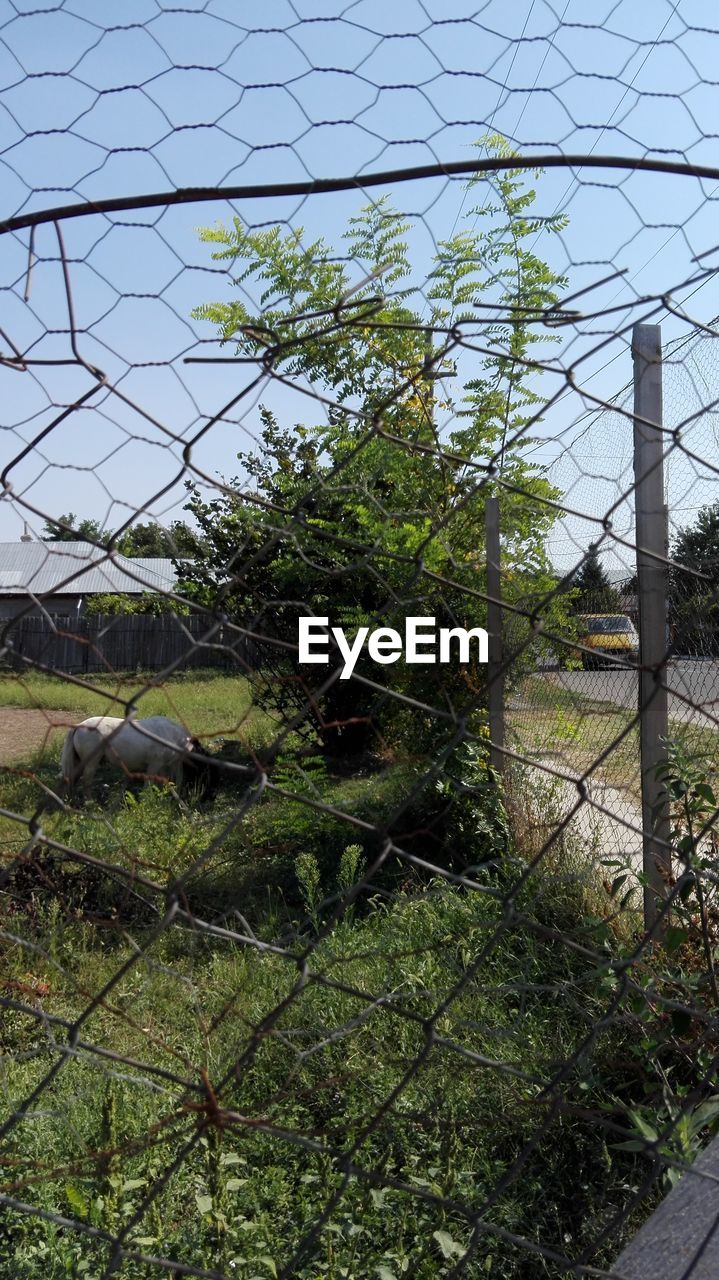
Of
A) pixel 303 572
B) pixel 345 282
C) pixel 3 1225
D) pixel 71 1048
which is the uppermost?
pixel 345 282

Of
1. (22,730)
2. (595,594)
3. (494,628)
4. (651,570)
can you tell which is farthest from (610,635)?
(22,730)

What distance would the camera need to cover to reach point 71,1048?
34.1 inches

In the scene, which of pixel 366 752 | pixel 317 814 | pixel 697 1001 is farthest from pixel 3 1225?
pixel 366 752

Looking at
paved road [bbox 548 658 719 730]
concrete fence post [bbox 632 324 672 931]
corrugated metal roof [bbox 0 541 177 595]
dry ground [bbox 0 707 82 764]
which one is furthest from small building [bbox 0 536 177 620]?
dry ground [bbox 0 707 82 764]

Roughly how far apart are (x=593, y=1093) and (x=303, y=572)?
150 inches

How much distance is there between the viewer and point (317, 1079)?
272cm

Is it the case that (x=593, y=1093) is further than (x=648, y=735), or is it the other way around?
(x=648, y=735)

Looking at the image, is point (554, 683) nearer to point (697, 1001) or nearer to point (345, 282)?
point (345, 282)

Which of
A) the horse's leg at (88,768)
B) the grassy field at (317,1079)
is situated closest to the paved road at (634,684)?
the grassy field at (317,1079)

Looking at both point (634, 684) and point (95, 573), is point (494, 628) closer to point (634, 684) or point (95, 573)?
point (634, 684)

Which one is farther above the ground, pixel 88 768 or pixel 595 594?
pixel 595 594

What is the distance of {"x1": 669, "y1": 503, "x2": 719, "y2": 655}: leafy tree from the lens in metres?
3.06

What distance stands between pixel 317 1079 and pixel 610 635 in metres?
2.41

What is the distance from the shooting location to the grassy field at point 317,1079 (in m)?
1.13
